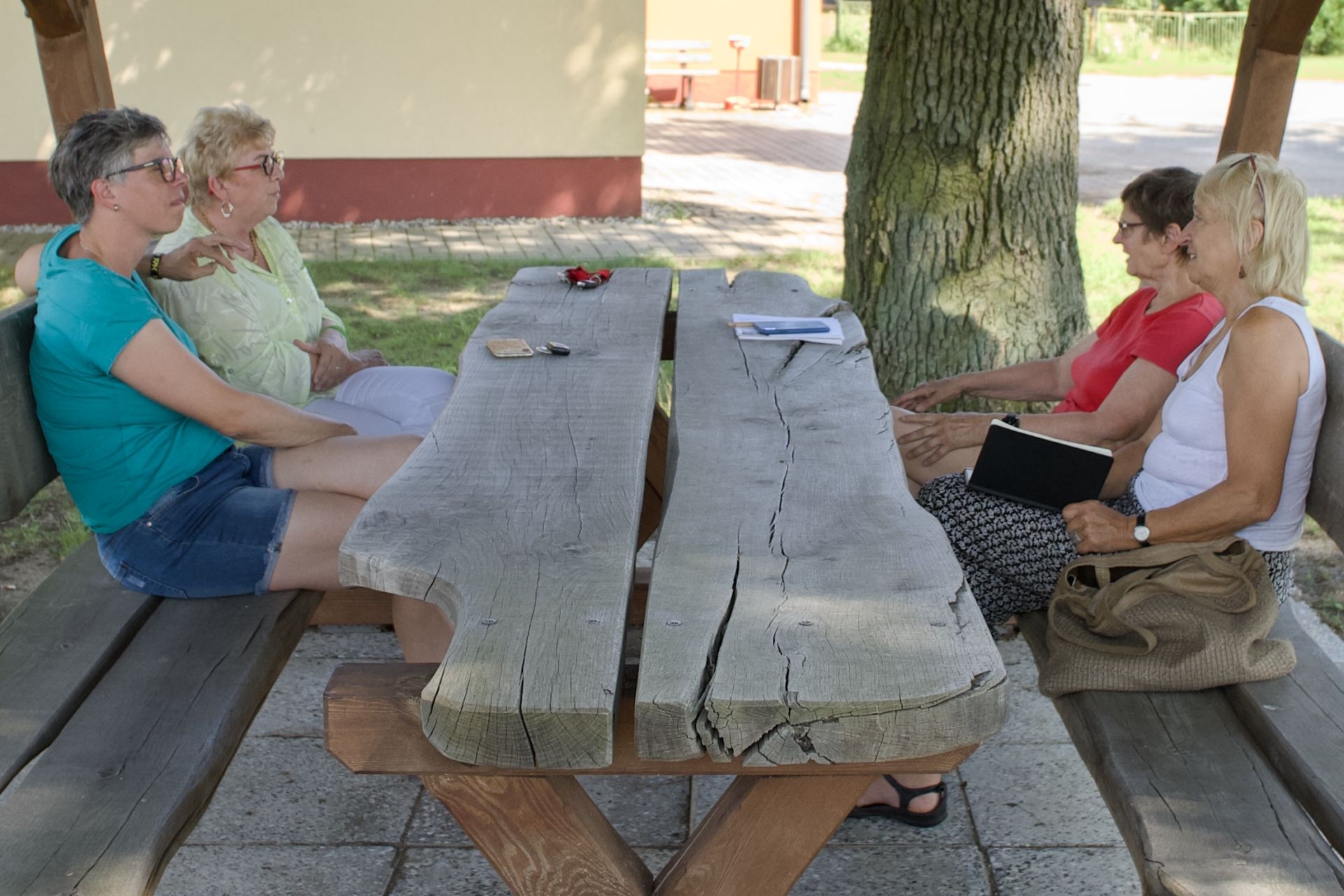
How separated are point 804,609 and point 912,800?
1.23 metres

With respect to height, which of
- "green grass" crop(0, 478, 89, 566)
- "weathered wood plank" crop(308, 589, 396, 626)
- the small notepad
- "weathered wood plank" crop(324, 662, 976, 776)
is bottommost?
"green grass" crop(0, 478, 89, 566)

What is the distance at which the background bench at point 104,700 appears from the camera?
1.88m

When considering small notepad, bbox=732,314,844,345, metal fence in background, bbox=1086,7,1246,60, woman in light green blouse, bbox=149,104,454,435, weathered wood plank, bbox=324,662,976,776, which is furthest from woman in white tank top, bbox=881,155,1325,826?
metal fence in background, bbox=1086,7,1246,60

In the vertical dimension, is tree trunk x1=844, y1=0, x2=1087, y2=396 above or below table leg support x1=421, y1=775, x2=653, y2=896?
above

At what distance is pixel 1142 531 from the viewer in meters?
2.59

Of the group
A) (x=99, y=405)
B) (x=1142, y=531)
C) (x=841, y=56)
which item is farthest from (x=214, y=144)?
(x=841, y=56)

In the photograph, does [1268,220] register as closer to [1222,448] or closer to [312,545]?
[1222,448]

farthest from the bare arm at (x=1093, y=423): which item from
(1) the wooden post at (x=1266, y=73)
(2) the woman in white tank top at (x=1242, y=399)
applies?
(1) the wooden post at (x=1266, y=73)

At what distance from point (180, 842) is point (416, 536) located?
1.96 ft

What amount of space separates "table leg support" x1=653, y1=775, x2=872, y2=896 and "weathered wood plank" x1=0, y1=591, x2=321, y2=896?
0.78 meters

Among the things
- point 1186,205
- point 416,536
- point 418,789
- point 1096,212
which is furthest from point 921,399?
point 1096,212

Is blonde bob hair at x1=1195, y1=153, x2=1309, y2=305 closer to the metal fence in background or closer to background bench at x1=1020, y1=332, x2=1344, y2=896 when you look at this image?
background bench at x1=1020, y1=332, x2=1344, y2=896

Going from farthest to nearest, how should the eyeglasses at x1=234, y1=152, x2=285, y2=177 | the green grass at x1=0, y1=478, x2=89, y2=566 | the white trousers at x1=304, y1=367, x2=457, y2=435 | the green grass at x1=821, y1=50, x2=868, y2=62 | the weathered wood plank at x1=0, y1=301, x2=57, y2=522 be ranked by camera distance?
the green grass at x1=821, y1=50, x2=868, y2=62 → the green grass at x1=0, y1=478, x2=89, y2=566 → the white trousers at x1=304, y1=367, x2=457, y2=435 → the eyeglasses at x1=234, y1=152, x2=285, y2=177 → the weathered wood plank at x1=0, y1=301, x2=57, y2=522

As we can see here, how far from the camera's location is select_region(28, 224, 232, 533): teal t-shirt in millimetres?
2580
